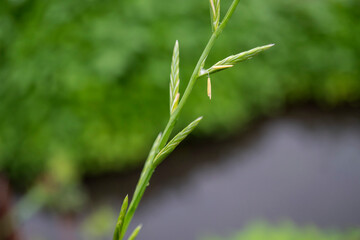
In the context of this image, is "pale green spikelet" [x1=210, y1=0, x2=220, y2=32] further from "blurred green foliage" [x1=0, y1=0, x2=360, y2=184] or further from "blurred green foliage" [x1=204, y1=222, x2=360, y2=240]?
"blurred green foliage" [x1=0, y1=0, x2=360, y2=184]

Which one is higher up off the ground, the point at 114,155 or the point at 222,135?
the point at 114,155

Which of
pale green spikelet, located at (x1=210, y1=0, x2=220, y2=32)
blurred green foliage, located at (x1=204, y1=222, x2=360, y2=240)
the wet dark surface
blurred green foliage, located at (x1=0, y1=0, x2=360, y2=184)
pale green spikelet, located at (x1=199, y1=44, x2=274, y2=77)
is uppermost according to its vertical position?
pale green spikelet, located at (x1=210, y1=0, x2=220, y2=32)

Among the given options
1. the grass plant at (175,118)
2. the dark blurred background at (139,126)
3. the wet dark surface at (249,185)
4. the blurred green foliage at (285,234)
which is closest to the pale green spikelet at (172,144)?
the grass plant at (175,118)

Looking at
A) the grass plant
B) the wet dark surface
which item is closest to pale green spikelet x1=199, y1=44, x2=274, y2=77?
the grass plant

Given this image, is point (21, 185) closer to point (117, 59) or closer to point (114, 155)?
point (114, 155)

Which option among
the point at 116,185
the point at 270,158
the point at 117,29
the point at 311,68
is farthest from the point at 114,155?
the point at 311,68

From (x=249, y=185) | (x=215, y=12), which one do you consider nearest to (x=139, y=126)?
(x=249, y=185)
